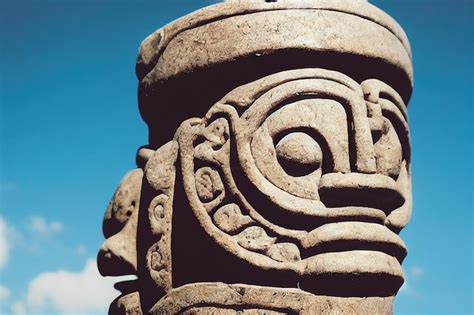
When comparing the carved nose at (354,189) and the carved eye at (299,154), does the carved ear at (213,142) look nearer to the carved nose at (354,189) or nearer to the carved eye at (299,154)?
the carved eye at (299,154)

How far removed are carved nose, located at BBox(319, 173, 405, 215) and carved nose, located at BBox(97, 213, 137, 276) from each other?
1.24 m

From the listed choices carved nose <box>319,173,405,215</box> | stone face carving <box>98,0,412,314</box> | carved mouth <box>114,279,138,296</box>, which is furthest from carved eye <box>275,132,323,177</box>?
carved mouth <box>114,279,138,296</box>

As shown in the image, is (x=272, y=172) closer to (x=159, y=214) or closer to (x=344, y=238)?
(x=344, y=238)

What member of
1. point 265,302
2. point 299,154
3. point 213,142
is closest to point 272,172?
point 299,154

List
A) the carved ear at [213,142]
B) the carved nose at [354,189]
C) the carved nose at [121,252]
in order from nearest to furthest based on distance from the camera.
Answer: the carved nose at [354,189], the carved ear at [213,142], the carved nose at [121,252]

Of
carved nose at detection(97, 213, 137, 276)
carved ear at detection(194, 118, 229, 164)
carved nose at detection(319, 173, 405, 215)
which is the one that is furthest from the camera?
carved nose at detection(97, 213, 137, 276)

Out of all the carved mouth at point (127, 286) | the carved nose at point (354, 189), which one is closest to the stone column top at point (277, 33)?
the carved nose at point (354, 189)

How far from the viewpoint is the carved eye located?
358cm

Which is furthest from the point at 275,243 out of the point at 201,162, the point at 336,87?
the point at 336,87

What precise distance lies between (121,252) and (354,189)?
1474mm


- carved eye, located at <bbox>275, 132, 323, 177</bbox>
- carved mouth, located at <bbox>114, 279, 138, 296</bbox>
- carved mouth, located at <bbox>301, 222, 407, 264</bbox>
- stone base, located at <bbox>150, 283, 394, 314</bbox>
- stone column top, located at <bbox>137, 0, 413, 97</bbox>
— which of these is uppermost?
stone column top, located at <bbox>137, 0, 413, 97</bbox>

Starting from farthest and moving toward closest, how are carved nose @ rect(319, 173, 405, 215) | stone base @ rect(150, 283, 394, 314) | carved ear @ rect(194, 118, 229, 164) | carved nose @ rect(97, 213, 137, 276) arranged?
carved nose @ rect(97, 213, 137, 276), carved ear @ rect(194, 118, 229, 164), carved nose @ rect(319, 173, 405, 215), stone base @ rect(150, 283, 394, 314)

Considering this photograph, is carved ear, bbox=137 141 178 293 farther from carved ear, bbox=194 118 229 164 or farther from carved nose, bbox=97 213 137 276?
carved ear, bbox=194 118 229 164

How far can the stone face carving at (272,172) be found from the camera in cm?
343
